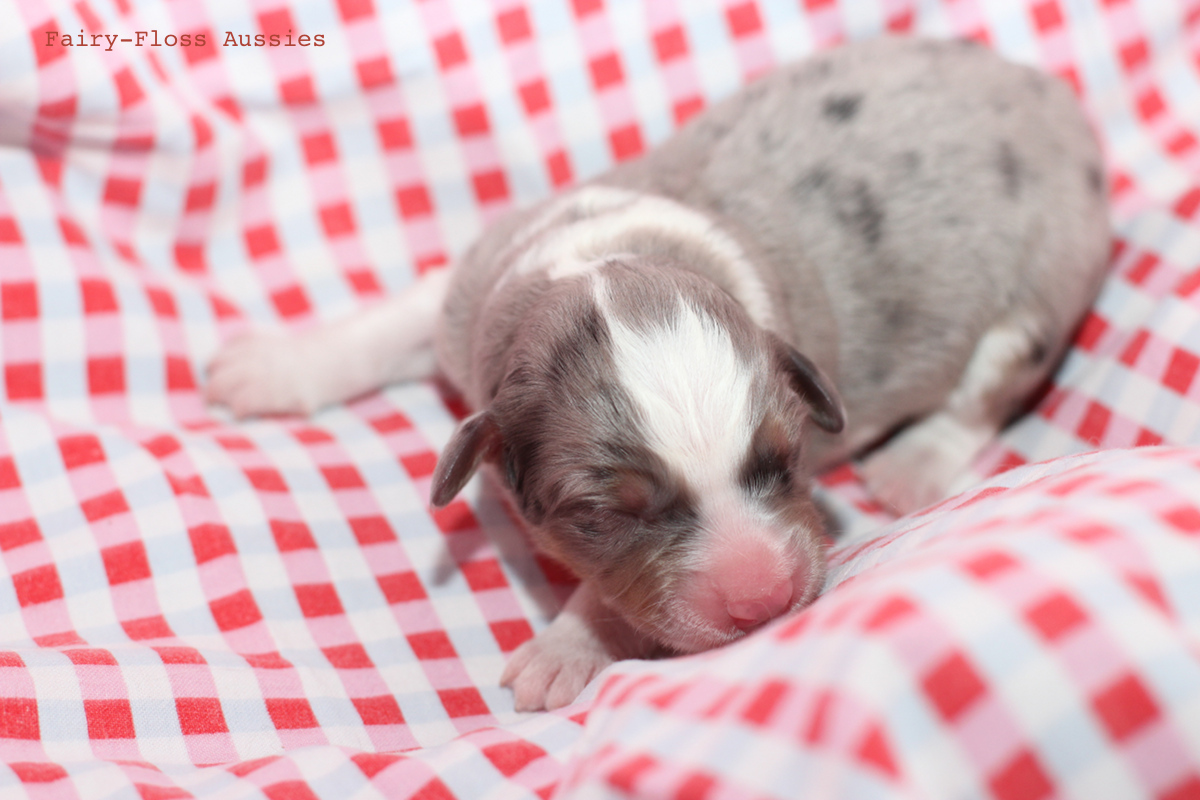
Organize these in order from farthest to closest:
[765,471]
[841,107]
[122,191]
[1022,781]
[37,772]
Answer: [122,191] → [841,107] → [765,471] → [37,772] → [1022,781]

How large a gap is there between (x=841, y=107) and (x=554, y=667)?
1.93m

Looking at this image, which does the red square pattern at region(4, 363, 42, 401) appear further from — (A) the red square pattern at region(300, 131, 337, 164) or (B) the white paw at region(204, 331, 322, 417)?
(A) the red square pattern at region(300, 131, 337, 164)

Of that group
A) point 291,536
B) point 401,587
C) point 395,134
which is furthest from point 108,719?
point 395,134

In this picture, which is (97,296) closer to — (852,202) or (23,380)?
(23,380)

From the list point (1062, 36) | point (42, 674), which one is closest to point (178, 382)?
point (42, 674)

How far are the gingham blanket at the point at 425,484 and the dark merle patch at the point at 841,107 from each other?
91 cm

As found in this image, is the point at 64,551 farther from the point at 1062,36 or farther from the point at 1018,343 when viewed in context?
the point at 1062,36

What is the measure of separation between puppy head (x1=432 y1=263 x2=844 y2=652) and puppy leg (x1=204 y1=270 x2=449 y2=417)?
1.18 m

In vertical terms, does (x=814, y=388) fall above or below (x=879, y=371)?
above

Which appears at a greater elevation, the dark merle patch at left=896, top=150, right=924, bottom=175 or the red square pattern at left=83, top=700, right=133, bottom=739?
the dark merle patch at left=896, top=150, right=924, bottom=175

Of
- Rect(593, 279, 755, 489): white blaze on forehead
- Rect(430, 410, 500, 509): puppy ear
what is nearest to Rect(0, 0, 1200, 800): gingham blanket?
Rect(593, 279, 755, 489): white blaze on forehead

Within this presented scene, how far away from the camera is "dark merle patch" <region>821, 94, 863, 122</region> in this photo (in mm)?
3322

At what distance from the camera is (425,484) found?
3.43 metres

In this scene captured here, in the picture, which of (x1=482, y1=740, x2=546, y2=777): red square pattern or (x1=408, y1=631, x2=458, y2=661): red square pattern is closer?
(x1=482, y1=740, x2=546, y2=777): red square pattern
